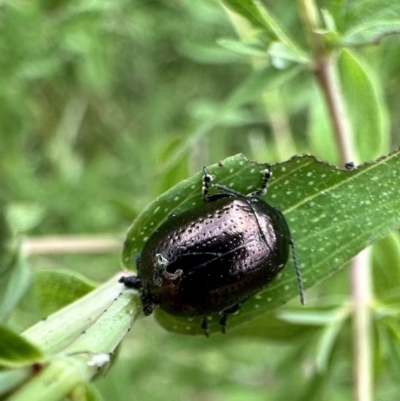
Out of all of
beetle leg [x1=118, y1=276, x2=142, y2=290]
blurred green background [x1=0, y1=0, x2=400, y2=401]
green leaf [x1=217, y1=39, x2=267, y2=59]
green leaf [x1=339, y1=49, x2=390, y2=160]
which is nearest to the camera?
beetle leg [x1=118, y1=276, x2=142, y2=290]

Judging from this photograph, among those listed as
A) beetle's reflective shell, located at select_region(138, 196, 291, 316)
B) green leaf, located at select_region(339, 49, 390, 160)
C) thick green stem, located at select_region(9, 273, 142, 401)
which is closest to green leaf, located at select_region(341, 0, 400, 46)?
green leaf, located at select_region(339, 49, 390, 160)

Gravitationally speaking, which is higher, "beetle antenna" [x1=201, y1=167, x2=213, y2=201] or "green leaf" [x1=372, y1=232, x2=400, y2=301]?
"beetle antenna" [x1=201, y1=167, x2=213, y2=201]

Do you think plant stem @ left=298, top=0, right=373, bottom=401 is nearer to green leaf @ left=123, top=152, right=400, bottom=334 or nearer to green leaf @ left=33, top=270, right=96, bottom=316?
green leaf @ left=123, top=152, right=400, bottom=334

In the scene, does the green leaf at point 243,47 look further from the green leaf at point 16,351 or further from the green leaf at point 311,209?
the green leaf at point 16,351

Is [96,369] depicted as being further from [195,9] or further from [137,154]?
[137,154]

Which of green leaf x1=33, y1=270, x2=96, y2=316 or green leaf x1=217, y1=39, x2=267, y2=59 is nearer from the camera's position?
green leaf x1=33, y1=270, x2=96, y2=316

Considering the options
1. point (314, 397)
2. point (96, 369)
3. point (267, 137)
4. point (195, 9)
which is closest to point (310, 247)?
point (96, 369)

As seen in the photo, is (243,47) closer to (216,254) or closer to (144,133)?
(216,254)
